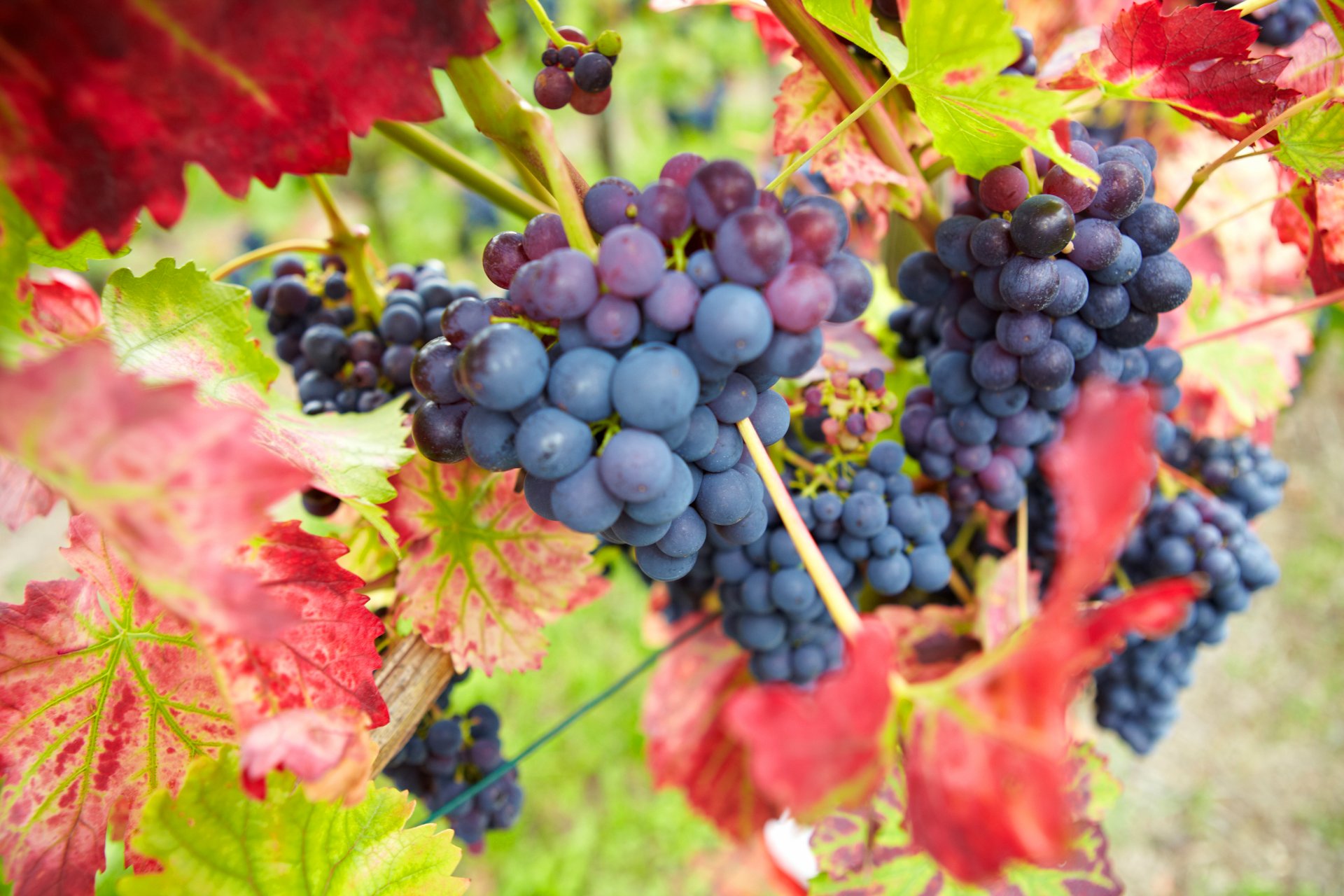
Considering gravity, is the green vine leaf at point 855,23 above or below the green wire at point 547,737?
above

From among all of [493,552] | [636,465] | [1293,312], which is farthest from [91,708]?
[1293,312]

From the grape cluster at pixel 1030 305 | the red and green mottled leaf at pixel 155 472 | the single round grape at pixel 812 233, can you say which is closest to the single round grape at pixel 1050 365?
the grape cluster at pixel 1030 305

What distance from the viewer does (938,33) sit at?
377mm

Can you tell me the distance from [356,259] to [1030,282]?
513 millimetres

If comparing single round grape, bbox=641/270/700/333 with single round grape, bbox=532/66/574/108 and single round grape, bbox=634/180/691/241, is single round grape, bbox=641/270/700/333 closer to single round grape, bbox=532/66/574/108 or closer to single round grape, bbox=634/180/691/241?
single round grape, bbox=634/180/691/241

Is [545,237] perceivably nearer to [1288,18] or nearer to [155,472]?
[155,472]

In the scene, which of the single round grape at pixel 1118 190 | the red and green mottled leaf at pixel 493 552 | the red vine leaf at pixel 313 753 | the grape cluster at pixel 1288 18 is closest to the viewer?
the red vine leaf at pixel 313 753

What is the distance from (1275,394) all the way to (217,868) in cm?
96

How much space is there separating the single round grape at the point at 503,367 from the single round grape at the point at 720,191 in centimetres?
9

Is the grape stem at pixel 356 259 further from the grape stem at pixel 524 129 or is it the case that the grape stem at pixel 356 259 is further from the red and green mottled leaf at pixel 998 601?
the red and green mottled leaf at pixel 998 601

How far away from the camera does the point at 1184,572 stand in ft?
2.39

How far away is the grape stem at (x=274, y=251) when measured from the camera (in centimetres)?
58

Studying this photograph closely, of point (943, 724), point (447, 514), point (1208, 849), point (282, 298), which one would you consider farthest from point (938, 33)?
point (1208, 849)

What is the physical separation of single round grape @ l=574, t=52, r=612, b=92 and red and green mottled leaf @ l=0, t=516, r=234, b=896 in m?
0.36
